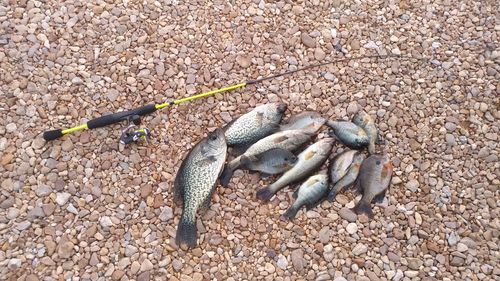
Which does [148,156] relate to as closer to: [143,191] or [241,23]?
[143,191]

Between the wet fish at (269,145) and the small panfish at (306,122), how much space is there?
5.3 inches

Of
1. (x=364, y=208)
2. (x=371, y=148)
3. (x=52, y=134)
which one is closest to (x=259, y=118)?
(x=371, y=148)

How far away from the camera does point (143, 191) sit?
437 centimetres

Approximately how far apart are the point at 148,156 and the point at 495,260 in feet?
A: 9.79

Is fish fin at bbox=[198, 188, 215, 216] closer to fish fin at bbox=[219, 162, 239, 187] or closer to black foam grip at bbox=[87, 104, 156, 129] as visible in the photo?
fish fin at bbox=[219, 162, 239, 187]

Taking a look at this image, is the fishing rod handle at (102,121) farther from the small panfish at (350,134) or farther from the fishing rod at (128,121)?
the small panfish at (350,134)

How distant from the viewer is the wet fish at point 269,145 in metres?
4.36

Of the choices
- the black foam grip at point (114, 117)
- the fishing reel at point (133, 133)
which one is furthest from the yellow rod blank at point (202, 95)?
the fishing reel at point (133, 133)

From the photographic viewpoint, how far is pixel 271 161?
430 cm

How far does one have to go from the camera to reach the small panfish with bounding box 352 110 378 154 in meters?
4.54

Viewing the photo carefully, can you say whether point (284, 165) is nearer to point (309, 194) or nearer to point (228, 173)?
point (309, 194)

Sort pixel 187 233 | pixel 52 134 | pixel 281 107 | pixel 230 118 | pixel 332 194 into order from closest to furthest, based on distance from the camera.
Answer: pixel 187 233, pixel 332 194, pixel 52 134, pixel 281 107, pixel 230 118

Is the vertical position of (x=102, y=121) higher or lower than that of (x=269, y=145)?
lower

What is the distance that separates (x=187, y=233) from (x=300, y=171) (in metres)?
1.05
